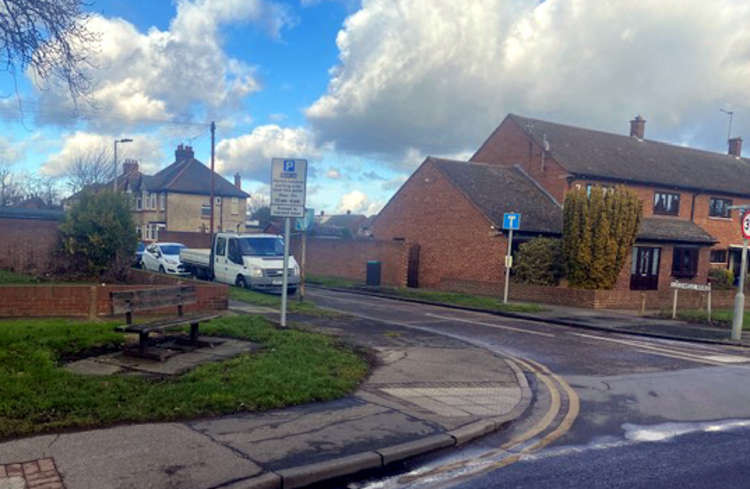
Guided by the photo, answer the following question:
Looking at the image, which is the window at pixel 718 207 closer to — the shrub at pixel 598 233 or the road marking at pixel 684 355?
the shrub at pixel 598 233

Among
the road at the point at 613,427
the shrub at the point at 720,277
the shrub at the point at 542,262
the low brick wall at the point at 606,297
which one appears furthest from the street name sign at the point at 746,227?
the shrub at the point at 720,277

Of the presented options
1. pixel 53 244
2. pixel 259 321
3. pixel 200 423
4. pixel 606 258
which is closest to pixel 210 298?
pixel 259 321

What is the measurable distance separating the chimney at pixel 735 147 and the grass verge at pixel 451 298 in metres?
28.3

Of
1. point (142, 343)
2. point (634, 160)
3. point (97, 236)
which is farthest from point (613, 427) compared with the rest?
point (634, 160)

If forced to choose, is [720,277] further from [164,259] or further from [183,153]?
[183,153]

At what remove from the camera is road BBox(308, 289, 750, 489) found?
506 centimetres

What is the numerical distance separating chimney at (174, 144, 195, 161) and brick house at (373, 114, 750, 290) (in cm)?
2731

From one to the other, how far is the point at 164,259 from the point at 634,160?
25.1m

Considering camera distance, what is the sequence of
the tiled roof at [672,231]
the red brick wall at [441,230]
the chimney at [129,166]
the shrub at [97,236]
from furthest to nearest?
the chimney at [129,166], the tiled roof at [672,231], the red brick wall at [441,230], the shrub at [97,236]

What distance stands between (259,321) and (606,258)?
45.6ft

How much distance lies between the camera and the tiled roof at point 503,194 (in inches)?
1034

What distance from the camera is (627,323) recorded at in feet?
55.3

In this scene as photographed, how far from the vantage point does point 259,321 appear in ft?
38.7

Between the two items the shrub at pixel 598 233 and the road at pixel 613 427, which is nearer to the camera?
the road at pixel 613 427
